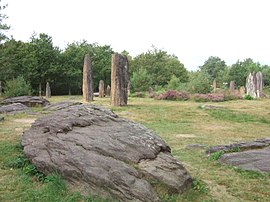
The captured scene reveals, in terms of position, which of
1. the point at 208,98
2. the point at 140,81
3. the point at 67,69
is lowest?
the point at 208,98

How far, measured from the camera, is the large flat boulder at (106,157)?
4.80 metres

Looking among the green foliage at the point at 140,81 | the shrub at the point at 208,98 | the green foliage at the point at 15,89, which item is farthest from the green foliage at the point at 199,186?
the green foliage at the point at 140,81

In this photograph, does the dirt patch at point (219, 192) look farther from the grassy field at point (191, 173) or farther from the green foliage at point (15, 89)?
the green foliage at point (15, 89)

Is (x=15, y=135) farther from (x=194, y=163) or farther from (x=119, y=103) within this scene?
(x=119, y=103)

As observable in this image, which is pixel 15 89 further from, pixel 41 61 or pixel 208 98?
pixel 208 98

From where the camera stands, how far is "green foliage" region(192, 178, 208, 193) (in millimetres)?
5266

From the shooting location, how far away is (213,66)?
7444 cm

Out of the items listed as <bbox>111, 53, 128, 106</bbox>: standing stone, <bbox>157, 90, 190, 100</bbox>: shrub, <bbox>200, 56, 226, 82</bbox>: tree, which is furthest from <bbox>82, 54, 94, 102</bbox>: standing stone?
<bbox>200, 56, 226, 82</bbox>: tree

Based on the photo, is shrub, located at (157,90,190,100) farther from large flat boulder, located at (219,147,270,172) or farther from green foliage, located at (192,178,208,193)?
green foliage, located at (192,178,208,193)

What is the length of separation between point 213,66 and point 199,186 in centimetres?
7199

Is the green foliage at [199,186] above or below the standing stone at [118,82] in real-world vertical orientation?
below

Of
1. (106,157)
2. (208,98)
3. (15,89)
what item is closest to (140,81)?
(208,98)

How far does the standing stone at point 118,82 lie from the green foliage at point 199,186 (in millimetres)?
12579

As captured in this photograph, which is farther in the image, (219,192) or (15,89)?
(15,89)
